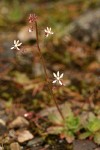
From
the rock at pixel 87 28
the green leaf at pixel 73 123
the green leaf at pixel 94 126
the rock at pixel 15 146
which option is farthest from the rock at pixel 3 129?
the rock at pixel 87 28

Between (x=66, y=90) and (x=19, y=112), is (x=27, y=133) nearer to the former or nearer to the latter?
(x=19, y=112)

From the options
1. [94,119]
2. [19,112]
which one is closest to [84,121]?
[94,119]

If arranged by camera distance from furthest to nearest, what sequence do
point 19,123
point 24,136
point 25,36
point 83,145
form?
1. point 25,36
2. point 19,123
3. point 24,136
4. point 83,145

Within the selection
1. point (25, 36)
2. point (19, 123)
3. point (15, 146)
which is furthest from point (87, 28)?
point (15, 146)

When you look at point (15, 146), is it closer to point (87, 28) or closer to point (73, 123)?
point (73, 123)

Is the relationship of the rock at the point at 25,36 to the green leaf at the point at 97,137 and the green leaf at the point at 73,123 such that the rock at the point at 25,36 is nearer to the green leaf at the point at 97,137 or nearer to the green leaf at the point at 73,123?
the green leaf at the point at 73,123

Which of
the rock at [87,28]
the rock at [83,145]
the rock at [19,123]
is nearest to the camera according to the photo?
the rock at [83,145]

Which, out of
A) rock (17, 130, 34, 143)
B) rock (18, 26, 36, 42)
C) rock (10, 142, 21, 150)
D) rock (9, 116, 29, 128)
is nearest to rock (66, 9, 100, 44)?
rock (18, 26, 36, 42)
